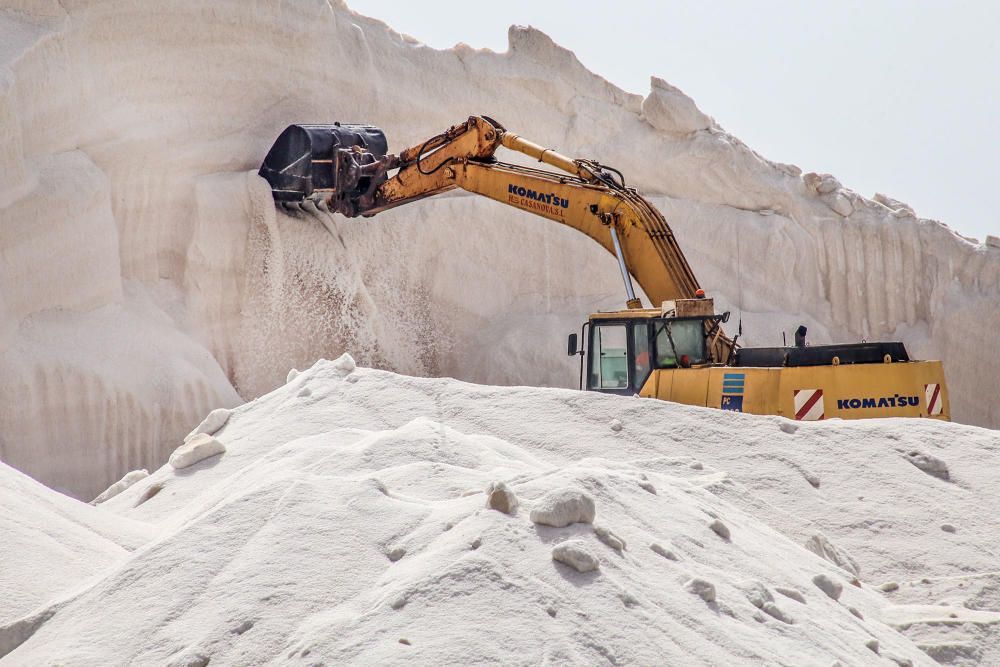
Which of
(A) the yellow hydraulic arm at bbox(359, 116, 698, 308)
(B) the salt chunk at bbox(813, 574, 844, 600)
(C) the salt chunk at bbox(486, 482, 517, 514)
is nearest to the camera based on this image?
(C) the salt chunk at bbox(486, 482, 517, 514)

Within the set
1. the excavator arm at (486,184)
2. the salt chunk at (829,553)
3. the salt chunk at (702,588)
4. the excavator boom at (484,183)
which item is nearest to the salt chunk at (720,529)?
the salt chunk at (702,588)

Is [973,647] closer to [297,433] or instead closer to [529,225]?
[297,433]

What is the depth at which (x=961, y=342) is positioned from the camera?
671 inches

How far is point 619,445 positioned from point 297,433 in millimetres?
1974

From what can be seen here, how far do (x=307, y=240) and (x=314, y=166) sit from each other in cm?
87

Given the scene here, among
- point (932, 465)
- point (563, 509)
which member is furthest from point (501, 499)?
point (932, 465)

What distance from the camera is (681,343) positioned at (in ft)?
31.7

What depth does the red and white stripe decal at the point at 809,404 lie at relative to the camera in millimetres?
→ 9156

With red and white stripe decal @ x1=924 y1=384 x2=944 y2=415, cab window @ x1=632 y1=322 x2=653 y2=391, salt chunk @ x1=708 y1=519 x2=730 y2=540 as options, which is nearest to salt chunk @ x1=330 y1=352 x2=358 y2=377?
cab window @ x1=632 y1=322 x2=653 y2=391

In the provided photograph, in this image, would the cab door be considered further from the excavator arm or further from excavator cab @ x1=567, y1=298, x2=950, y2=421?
the excavator arm

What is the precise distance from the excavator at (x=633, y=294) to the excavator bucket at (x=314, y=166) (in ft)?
0.04

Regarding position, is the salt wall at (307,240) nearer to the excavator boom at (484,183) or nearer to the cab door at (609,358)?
the excavator boom at (484,183)

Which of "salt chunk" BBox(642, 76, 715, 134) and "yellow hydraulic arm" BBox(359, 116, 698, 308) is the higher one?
"salt chunk" BBox(642, 76, 715, 134)

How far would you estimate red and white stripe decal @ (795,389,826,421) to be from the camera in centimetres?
916
